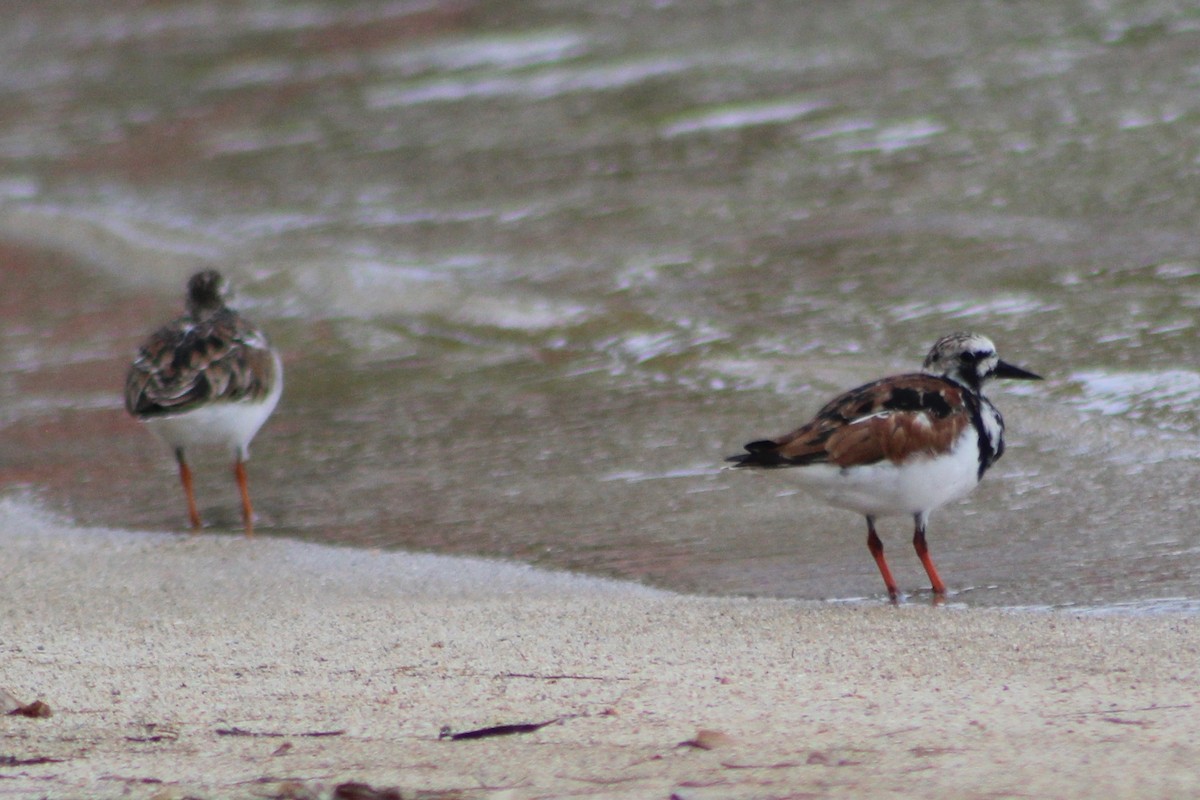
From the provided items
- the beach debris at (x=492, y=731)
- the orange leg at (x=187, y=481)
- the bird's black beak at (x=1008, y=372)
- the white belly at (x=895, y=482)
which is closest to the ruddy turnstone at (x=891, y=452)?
the white belly at (x=895, y=482)

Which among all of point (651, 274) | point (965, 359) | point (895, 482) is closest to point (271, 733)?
point (895, 482)

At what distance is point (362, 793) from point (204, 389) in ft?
10.7

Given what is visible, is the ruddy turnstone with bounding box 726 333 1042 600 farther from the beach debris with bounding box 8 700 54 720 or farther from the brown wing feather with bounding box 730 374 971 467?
the beach debris with bounding box 8 700 54 720

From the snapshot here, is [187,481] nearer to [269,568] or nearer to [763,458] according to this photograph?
[269,568]

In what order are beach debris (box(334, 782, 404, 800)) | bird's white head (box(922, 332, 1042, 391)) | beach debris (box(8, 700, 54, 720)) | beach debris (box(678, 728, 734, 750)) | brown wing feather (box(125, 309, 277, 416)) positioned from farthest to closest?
brown wing feather (box(125, 309, 277, 416)), bird's white head (box(922, 332, 1042, 391)), beach debris (box(8, 700, 54, 720)), beach debris (box(678, 728, 734, 750)), beach debris (box(334, 782, 404, 800))

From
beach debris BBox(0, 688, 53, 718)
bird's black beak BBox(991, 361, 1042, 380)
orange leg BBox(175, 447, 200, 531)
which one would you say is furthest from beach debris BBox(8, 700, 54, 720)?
bird's black beak BBox(991, 361, 1042, 380)

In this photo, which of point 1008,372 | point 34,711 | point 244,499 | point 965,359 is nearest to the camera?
point 34,711

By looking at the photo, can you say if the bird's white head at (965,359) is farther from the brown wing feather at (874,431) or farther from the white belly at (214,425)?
the white belly at (214,425)

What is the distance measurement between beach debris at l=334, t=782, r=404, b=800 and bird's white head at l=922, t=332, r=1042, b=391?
282 centimetres

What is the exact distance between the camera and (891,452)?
4836 mm

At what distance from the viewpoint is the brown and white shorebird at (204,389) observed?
6.10m

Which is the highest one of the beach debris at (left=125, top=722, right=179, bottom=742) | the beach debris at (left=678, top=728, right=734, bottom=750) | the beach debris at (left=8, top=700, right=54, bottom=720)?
the beach debris at (left=8, top=700, right=54, bottom=720)

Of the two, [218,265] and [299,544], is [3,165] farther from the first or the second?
[299,544]

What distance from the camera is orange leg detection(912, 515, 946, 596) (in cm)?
490
